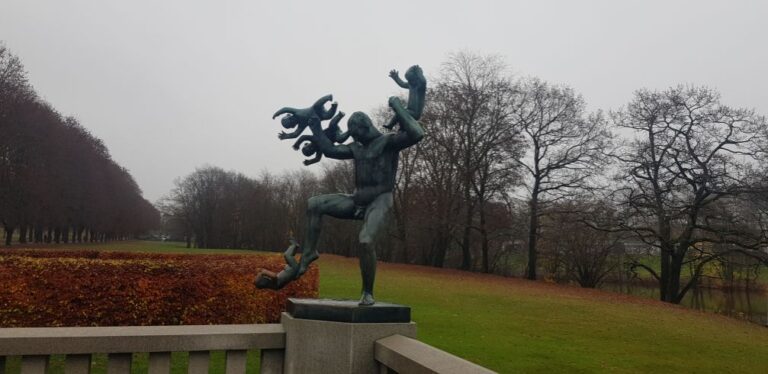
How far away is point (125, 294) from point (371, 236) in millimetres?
7397

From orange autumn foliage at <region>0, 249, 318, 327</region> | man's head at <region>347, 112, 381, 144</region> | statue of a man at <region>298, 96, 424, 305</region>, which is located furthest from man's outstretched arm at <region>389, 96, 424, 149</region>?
orange autumn foliage at <region>0, 249, 318, 327</region>

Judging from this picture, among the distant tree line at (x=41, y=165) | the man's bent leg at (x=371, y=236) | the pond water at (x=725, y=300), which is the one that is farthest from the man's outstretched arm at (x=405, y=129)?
the distant tree line at (x=41, y=165)

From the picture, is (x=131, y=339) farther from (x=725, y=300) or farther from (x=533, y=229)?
(x=725, y=300)

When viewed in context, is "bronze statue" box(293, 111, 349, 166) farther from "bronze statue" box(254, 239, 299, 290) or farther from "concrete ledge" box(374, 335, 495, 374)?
"concrete ledge" box(374, 335, 495, 374)

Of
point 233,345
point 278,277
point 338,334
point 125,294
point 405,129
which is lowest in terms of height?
point 125,294

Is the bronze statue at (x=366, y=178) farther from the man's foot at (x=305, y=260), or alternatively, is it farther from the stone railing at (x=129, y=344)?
the stone railing at (x=129, y=344)

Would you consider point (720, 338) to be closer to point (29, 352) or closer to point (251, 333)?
point (251, 333)

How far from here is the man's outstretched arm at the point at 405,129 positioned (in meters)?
4.50

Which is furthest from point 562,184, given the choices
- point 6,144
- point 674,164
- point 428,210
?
point 6,144

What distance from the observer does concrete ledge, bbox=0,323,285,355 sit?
3.74m

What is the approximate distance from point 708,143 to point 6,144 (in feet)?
136

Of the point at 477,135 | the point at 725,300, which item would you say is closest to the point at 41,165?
the point at 477,135

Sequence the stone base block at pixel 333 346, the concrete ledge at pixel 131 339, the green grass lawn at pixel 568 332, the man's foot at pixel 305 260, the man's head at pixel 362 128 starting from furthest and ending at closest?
the green grass lawn at pixel 568 332
the man's head at pixel 362 128
the man's foot at pixel 305 260
the stone base block at pixel 333 346
the concrete ledge at pixel 131 339

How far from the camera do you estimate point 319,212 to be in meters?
4.79
